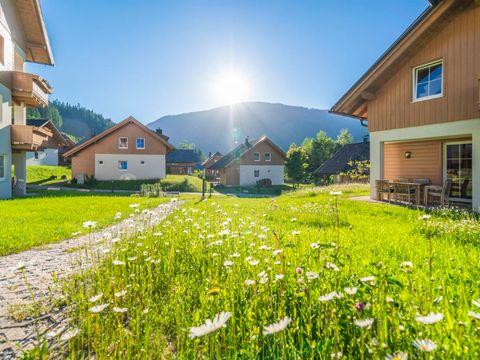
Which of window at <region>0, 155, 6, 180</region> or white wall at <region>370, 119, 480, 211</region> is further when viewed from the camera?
window at <region>0, 155, 6, 180</region>

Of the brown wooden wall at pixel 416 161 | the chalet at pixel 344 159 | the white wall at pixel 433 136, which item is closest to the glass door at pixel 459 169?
the brown wooden wall at pixel 416 161

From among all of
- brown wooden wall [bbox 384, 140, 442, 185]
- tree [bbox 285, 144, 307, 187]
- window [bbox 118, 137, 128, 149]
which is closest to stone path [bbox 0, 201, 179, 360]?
brown wooden wall [bbox 384, 140, 442, 185]

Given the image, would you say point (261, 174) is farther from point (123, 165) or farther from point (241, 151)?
point (123, 165)

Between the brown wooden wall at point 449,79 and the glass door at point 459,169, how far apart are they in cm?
250

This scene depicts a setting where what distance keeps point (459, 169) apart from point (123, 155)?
105ft

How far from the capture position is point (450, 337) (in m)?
1.76

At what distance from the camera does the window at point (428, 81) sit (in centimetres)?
1054

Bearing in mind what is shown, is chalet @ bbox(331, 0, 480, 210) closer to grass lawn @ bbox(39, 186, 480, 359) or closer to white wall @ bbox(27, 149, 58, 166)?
grass lawn @ bbox(39, 186, 480, 359)

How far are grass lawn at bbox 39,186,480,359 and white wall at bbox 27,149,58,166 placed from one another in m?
45.5

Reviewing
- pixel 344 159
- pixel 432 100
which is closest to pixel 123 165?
pixel 344 159

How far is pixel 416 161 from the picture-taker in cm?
1322

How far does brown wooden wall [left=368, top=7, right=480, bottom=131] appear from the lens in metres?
9.50

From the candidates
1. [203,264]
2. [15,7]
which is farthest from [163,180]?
[203,264]

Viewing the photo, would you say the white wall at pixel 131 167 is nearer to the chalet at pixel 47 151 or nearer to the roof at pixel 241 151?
the chalet at pixel 47 151
